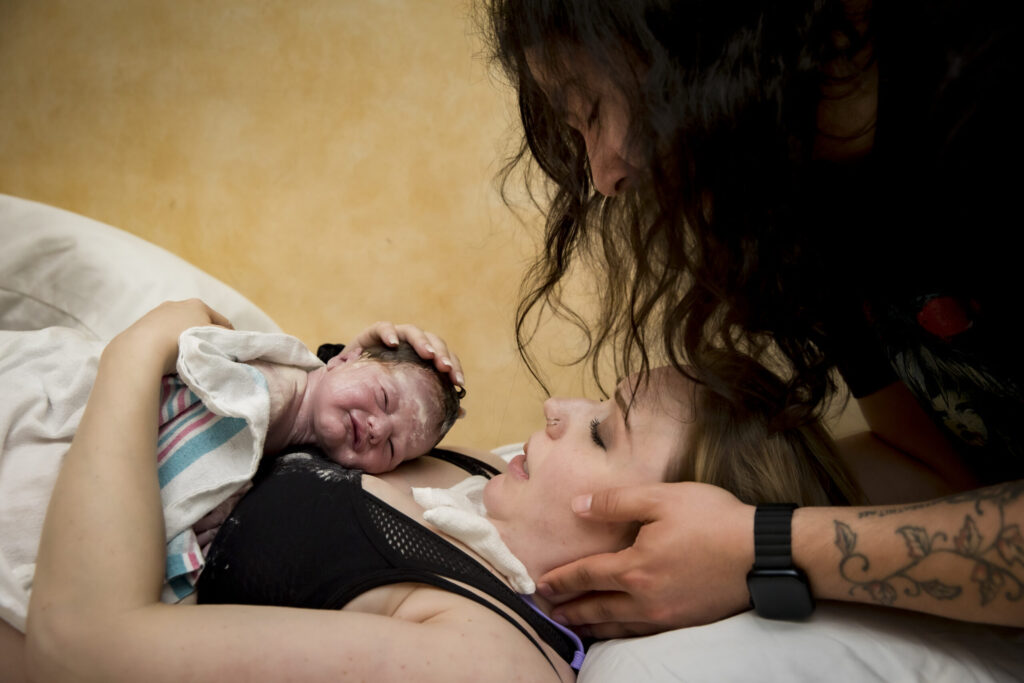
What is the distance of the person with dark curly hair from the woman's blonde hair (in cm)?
3

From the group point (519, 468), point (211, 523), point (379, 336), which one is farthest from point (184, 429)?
point (519, 468)

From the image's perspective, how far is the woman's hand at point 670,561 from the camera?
1037mm

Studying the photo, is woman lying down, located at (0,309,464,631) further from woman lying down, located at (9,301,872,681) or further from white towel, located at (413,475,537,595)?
white towel, located at (413,475,537,595)

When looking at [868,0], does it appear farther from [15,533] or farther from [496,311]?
[496,311]

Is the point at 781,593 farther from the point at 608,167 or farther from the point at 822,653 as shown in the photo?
the point at 608,167

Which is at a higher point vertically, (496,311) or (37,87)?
(37,87)

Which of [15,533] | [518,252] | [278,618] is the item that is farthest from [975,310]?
[518,252]

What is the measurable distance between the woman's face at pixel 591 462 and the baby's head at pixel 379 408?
0.21m

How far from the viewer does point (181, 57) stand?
256 centimetres

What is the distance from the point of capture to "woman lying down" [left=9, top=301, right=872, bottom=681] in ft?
3.08

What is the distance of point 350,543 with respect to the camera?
1089mm

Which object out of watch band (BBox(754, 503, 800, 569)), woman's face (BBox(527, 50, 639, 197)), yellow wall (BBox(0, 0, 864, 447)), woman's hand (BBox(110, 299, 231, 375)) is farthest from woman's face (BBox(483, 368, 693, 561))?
yellow wall (BBox(0, 0, 864, 447))

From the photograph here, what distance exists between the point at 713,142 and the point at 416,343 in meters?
0.71

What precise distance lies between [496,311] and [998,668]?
5.31 ft
